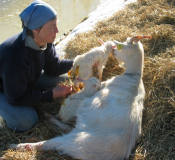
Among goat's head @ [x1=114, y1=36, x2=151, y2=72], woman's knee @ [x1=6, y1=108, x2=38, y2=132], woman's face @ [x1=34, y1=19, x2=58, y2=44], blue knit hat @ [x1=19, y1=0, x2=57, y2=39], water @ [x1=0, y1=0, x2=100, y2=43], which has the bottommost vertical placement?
water @ [x1=0, y1=0, x2=100, y2=43]

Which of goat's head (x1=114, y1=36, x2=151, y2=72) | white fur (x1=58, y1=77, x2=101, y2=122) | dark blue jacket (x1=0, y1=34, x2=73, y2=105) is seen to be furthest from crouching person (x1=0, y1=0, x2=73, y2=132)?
goat's head (x1=114, y1=36, x2=151, y2=72)

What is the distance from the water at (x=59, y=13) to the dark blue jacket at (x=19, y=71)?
5625 millimetres

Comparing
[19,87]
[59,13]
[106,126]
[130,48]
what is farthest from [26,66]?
[59,13]

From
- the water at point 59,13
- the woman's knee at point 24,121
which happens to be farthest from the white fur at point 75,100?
the water at point 59,13

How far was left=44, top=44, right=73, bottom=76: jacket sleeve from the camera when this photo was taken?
4.22m

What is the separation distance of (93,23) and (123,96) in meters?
3.41

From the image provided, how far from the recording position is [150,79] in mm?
4145

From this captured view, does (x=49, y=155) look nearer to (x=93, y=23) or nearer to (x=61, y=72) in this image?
(x=61, y=72)

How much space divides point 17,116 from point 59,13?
25.6ft

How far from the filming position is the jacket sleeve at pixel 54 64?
422 cm

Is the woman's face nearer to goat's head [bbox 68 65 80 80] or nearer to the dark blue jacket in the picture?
the dark blue jacket

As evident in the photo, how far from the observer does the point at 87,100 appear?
11.8 feet

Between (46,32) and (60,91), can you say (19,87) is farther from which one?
(46,32)

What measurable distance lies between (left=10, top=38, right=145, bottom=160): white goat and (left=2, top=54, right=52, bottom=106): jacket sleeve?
1.88 feet
